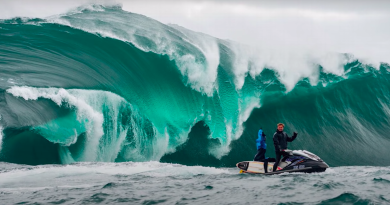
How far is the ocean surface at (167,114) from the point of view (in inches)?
322

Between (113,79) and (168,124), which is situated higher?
(113,79)

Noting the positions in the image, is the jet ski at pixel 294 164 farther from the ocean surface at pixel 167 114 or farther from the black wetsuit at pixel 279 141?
the ocean surface at pixel 167 114

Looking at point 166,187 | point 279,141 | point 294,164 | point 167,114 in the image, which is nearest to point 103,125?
point 167,114

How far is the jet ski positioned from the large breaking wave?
309 centimetres

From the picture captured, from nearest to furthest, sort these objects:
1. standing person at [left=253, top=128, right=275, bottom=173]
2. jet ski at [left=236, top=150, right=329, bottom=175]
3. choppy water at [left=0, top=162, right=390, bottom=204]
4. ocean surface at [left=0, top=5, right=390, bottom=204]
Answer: choppy water at [left=0, top=162, right=390, bottom=204]
ocean surface at [left=0, top=5, right=390, bottom=204]
jet ski at [left=236, top=150, right=329, bottom=175]
standing person at [left=253, top=128, right=275, bottom=173]

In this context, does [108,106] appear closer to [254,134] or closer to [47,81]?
[47,81]

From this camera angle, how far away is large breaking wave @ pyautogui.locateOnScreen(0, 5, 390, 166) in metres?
12.4

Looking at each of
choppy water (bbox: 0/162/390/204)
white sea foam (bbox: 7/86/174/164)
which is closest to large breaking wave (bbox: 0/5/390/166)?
white sea foam (bbox: 7/86/174/164)

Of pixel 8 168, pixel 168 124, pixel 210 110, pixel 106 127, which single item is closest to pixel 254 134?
pixel 210 110

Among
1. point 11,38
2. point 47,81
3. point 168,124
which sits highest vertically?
→ point 11,38

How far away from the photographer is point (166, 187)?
814 centimetres

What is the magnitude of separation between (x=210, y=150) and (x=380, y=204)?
8.28 meters

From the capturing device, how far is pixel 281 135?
10.7 metres

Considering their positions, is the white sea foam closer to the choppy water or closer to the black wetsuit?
the choppy water
